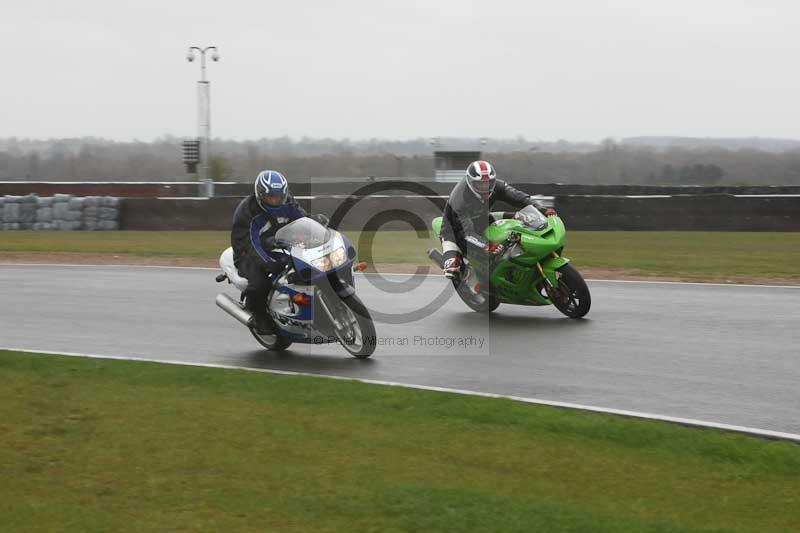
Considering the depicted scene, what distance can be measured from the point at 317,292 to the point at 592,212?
50.2ft

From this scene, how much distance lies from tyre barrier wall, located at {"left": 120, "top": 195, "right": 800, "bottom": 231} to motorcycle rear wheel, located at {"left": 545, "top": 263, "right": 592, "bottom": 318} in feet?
36.5

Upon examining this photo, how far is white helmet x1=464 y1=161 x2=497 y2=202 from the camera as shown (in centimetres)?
1158

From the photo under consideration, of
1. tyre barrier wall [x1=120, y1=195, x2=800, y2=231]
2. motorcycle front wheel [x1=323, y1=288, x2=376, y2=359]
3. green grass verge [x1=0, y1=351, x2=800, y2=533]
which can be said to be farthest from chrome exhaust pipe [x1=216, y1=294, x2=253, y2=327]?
tyre barrier wall [x1=120, y1=195, x2=800, y2=231]

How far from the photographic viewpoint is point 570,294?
37.3 feet

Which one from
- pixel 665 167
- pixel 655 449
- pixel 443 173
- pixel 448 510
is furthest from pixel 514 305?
pixel 665 167

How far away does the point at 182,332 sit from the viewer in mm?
10883

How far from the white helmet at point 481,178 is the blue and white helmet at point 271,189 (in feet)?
10.5

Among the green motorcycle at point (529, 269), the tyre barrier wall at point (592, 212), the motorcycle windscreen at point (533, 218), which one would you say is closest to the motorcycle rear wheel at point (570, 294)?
the green motorcycle at point (529, 269)

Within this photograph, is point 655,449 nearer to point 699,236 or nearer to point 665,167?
point 699,236

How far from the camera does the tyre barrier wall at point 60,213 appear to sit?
25281 millimetres

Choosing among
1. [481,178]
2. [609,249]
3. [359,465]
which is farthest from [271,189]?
[609,249]

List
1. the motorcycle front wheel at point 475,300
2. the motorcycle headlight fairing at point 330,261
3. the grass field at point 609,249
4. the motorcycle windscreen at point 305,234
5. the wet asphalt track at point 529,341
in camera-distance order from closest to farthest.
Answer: the wet asphalt track at point 529,341, the motorcycle headlight fairing at point 330,261, the motorcycle windscreen at point 305,234, the motorcycle front wheel at point 475,300, the grass field at point 609,249

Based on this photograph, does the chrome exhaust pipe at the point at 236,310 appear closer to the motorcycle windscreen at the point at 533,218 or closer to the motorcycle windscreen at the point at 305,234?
the motorcycle windscreen at the point at 305,234

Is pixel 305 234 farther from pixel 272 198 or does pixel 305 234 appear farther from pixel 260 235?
pixel 260 235
